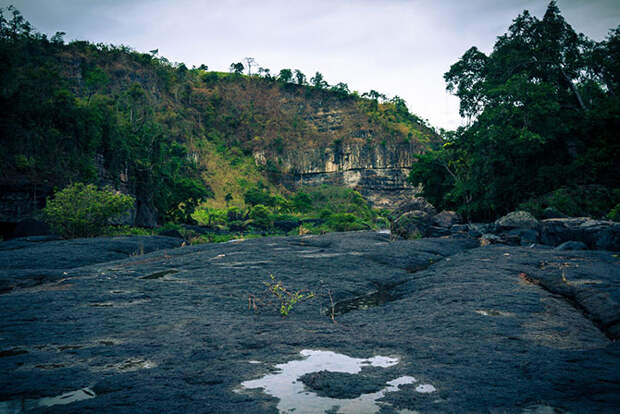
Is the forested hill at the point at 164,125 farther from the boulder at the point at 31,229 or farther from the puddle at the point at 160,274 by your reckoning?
the puddle at the point at 160,274

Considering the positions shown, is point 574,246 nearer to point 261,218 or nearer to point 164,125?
point 261,218

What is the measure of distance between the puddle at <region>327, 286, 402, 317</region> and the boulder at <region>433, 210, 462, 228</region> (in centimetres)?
1915

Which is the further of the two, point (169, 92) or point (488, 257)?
point (169, 92)

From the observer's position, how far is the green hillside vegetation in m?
20.6

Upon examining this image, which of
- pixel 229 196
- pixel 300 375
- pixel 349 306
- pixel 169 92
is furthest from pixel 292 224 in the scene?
pixel 169 92

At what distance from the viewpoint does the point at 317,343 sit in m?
3.72

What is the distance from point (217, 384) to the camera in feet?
8.88

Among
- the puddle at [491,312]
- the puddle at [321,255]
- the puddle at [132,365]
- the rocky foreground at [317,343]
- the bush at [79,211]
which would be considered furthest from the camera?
the bush at [79,211]

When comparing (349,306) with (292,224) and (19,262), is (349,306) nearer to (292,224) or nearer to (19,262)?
(19,262)

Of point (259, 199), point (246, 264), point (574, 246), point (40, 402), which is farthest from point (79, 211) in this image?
point (259, 199)

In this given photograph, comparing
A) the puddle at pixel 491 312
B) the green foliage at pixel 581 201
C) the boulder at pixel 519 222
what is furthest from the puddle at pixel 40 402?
the green foliage at pixel 581 201

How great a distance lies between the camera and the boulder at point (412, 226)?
2343 cm

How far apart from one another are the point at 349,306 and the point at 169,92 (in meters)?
108

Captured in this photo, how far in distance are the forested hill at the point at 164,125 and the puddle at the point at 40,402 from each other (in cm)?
2596
